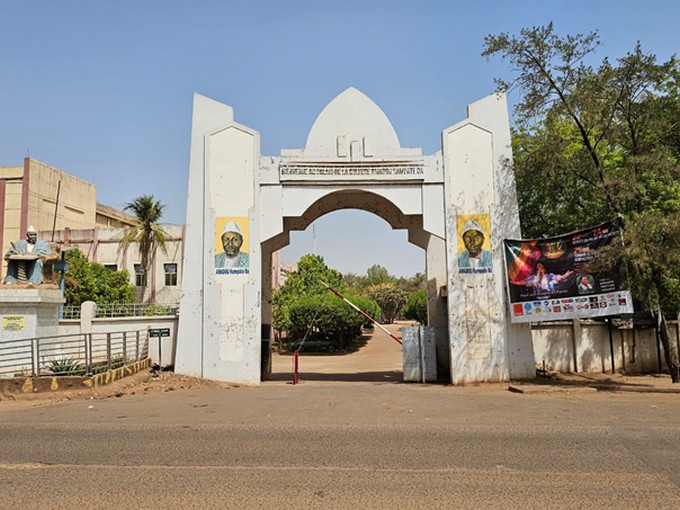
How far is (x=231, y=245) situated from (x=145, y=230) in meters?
27.1

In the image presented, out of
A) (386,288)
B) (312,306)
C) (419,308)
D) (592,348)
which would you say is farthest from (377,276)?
(592,348)

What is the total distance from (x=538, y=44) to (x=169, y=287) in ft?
110

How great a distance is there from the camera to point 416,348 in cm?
1683

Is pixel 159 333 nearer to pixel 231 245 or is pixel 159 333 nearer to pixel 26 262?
pixel 231 245

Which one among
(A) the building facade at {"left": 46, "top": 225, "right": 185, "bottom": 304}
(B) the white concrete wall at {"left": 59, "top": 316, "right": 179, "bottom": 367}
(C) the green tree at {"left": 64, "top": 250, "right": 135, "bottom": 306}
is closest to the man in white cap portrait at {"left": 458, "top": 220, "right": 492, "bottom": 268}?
(B) the white concrete wall at {"left": 59, "top": 316, "right": 179, "bottom": 367}

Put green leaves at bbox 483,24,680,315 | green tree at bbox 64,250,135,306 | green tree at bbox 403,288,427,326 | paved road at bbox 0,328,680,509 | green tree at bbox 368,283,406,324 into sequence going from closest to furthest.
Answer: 1. paved road at bbox 0,328,680,509
2. green leaves at bbox 483,24,680,315
3. green tree at bbox 64,250,135,306
4. green tree at bbox 403,288,427,326
5. green tree at bbox 368,283,406,324

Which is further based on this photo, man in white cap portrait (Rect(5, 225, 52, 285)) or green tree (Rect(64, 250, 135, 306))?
green tree (Rect(64, 250, 135, 306))

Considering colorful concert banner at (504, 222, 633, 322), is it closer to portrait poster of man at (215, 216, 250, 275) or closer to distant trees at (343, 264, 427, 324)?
portrait poster of man at (215, 216, 250, 275)

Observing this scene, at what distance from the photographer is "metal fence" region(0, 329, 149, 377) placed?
13969mm

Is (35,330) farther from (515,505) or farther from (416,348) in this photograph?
(515,505)

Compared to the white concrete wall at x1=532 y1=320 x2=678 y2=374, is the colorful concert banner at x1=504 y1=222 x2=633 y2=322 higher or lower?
higher

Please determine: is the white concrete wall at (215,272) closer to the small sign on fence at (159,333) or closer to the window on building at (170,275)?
the small sign on fence at (159,333)

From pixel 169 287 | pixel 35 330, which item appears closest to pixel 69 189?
pixel 169 287

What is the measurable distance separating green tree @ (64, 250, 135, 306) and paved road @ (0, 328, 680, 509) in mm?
25029
